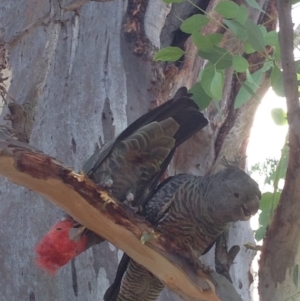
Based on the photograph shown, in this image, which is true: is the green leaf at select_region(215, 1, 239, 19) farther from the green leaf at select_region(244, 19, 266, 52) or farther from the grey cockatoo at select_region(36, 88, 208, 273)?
the grey cockatoo at select_region(36, 88, 208, 273)

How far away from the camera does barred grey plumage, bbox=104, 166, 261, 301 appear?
1.61 meters

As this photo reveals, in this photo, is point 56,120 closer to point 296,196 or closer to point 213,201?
point 213,201

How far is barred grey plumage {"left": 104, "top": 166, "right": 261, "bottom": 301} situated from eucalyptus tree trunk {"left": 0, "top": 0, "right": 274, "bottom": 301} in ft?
0.42

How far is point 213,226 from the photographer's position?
5.65ft

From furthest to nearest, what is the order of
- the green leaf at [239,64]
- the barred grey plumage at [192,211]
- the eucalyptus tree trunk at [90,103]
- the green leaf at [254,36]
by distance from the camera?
the eucalyptus tree trunk at [90,103], the barred grey plumage at [192,211], the green leaf at [239,64], the green leaf at [254,36]

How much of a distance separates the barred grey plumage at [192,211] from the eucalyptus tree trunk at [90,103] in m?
0.13

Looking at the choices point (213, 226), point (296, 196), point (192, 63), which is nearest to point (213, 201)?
point (213, 226)

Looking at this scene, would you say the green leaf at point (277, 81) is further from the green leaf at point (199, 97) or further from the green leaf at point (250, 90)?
the green leaf at point (199, 97)

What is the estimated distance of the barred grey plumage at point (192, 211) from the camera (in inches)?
63.4

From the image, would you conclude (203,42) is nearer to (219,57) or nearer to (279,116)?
(219,57)

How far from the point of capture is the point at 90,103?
7.13 feet

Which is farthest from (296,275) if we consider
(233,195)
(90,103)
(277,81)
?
(90,103)

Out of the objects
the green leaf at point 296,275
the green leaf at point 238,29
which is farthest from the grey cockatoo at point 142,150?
the green leaf at point 296,275

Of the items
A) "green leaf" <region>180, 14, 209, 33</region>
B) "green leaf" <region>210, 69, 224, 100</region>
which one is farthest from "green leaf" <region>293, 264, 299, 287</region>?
"green leaf" <region>180, 14, 209, 33</region>
